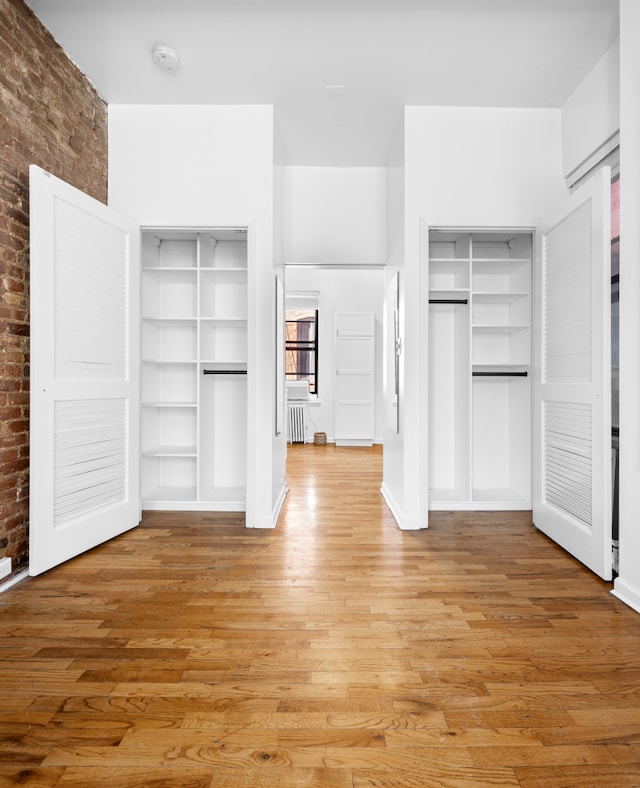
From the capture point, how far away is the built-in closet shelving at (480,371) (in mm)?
3844

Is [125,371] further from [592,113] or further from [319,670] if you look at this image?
[592,113]

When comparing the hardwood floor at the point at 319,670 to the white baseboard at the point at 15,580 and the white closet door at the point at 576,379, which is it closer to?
the white baseboard at the point at 15,580

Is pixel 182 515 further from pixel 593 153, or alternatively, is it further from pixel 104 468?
pixel 593 153

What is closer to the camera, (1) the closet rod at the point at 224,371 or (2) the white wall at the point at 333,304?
(1) the closet rod at the point at 224,371

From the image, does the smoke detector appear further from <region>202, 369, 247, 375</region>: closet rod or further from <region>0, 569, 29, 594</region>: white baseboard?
<region>0, 569, 29, 594</region>: white baseboard

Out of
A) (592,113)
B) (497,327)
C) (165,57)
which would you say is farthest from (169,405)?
(592,113)

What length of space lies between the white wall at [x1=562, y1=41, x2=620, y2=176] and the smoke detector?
248cm

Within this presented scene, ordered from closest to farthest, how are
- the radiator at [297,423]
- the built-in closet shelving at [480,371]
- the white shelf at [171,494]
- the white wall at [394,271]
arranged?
the white wall at [394,271] → the white shelf at [171,494] → the built-in closet shelving at [480,371] → the radiator at [297,423]

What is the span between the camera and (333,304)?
800cm

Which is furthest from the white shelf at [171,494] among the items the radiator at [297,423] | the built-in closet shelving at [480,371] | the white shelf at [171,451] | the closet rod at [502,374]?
the radiator at [297,423]

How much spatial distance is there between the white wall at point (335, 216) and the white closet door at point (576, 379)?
147 centimetres

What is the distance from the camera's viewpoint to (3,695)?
152 cm

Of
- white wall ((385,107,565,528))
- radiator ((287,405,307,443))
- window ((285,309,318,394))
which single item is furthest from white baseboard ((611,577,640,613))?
window ((285,309,318,394))

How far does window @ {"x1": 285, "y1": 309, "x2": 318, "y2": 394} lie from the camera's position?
26.8 feet
